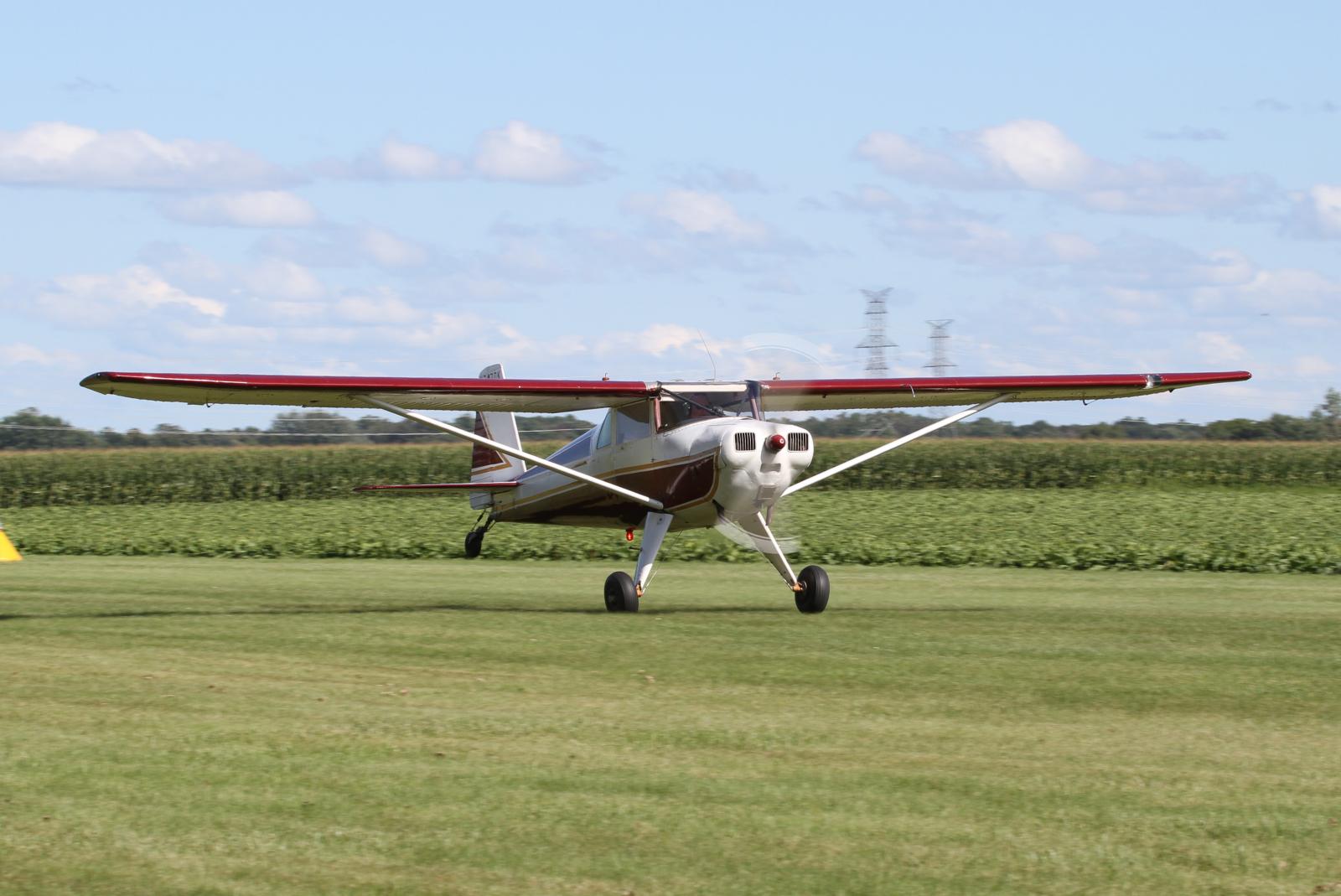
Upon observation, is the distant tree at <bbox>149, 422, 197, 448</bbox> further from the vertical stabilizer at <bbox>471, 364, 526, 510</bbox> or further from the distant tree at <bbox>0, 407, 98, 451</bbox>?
the vertical stabilizer at <bbox>471, 364, 526, 510</bbox>

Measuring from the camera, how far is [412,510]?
40.1 metres

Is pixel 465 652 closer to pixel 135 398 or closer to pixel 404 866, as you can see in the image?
pixel 135 398

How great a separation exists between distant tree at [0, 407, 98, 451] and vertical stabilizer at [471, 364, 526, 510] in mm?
44109

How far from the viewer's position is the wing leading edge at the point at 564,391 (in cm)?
1493

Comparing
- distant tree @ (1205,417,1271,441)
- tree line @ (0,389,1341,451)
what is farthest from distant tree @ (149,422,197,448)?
distant tree @ (1205,417,1271,441)

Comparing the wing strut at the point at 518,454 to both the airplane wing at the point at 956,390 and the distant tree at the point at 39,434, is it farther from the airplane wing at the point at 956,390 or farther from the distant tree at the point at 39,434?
the distant tree at the point at 39,434

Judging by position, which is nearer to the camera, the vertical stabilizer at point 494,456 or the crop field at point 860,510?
the vertical stabilizer at point 494,456

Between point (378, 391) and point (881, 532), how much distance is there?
17.2m

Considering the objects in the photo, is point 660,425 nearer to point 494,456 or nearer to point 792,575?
point 792,575

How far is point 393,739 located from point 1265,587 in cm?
1445

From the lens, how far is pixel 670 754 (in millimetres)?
8188

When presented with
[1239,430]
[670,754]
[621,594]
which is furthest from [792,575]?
[1239,430]

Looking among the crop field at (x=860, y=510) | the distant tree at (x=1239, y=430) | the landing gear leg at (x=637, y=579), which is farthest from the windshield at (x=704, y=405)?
the distant tree at (x=1239, y=430)

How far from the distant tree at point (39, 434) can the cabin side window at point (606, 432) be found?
49909 millimetres
